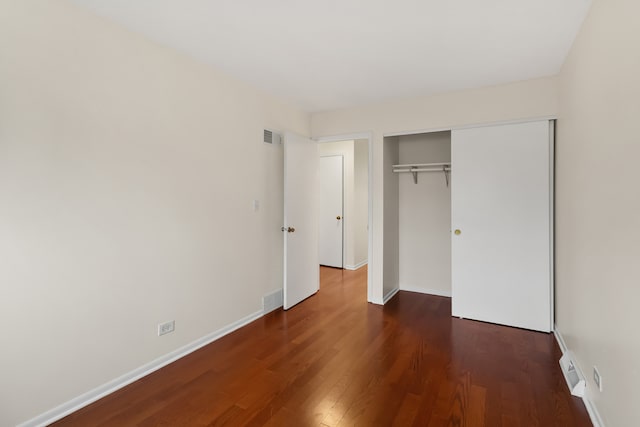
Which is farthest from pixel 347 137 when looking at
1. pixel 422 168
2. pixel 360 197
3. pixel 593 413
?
pixel 593 413

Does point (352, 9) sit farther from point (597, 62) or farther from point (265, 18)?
point (597, 62)

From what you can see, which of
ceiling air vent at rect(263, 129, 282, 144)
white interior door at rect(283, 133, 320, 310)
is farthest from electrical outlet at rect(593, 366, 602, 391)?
ceiling air vent at rect(263, 129, 282, 144)

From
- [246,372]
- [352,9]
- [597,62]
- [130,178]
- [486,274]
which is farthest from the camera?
[486,274]

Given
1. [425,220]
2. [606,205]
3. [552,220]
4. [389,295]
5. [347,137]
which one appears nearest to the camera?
[606,205]

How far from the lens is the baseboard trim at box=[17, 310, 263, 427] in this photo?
1.77 metres

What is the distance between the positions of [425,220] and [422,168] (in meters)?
0.69

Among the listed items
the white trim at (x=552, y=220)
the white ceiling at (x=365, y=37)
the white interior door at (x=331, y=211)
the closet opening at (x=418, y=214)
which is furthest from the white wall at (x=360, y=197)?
the white trim at (x=552, y=220)

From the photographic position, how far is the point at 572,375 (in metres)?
2.15

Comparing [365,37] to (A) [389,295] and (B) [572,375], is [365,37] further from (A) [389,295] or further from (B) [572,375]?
(A) [389,295]

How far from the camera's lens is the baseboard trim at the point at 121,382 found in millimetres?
1772

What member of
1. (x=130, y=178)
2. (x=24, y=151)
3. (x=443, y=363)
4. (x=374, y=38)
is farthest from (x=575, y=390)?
(x=24, y=151)

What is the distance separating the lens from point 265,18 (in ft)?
6.63

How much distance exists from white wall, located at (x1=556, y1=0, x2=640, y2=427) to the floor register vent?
0.09 meters

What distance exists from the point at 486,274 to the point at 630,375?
1945 mm
